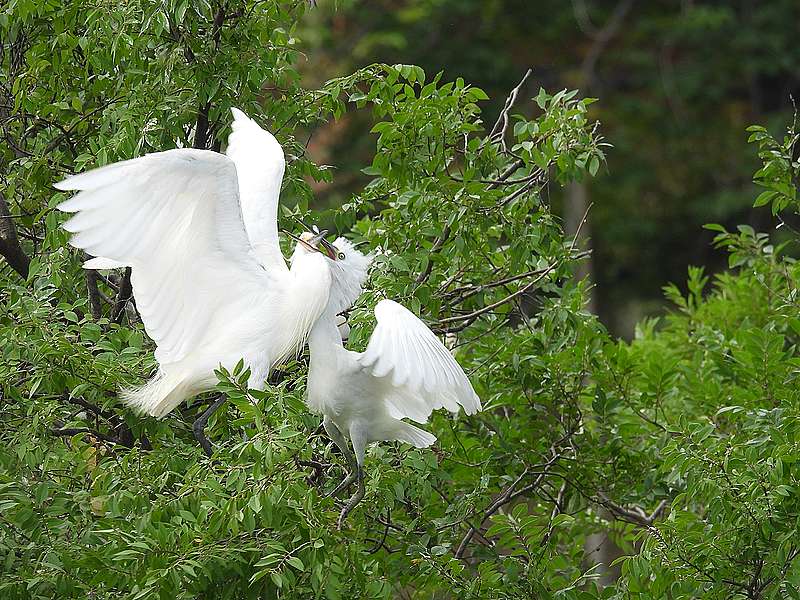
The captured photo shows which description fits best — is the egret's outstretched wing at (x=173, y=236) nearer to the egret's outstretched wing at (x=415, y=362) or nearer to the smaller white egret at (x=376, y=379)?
the smaller white egret at (x=376, y=379)

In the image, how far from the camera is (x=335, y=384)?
9.89ft

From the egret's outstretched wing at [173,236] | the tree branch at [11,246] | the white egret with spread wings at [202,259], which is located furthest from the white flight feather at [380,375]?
the tree branch at [11,246]

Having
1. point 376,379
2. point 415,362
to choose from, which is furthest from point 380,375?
point 376,379

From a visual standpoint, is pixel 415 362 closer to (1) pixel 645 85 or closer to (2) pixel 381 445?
(2) pixel 381 445

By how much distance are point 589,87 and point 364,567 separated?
34.0 ft

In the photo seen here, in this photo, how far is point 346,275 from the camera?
341 centimetres

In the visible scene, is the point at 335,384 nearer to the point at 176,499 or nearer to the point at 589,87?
the point at 176,499

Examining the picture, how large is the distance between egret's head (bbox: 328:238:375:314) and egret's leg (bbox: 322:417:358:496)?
1.04 ft

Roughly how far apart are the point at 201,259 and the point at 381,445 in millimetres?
807

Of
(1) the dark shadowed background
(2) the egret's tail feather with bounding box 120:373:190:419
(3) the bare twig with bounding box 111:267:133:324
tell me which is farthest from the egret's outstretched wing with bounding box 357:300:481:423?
(1) the dark shadowed background

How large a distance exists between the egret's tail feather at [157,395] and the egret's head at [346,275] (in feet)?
1.54

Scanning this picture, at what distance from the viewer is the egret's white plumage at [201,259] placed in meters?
2.83

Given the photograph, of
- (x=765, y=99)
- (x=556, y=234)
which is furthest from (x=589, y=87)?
(x=556, y=234)

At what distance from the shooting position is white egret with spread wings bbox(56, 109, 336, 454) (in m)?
2.83
